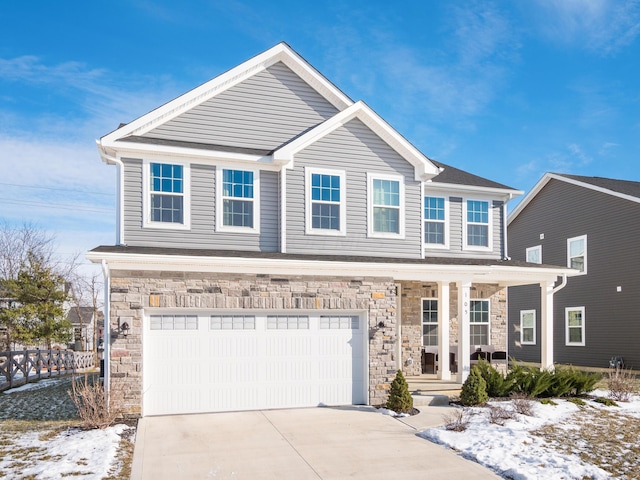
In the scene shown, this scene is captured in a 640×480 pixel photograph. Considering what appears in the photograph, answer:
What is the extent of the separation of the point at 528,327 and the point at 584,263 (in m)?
4.13

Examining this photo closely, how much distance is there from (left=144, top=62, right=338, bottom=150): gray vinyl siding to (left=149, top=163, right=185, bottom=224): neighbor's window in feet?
2.88

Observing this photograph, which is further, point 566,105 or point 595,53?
point 566,105

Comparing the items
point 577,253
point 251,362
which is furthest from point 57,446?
point 577,253

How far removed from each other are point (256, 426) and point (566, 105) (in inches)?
860

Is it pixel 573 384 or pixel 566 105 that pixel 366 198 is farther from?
pixel 566 105

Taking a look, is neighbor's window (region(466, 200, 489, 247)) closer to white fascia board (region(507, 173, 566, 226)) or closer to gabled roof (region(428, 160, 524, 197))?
gabled roof (region(428, 160, 524, 197))

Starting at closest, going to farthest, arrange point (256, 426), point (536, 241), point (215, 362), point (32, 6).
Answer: point (256, 426)
point (215, 362)
point (32, 6)
point (536, 241)

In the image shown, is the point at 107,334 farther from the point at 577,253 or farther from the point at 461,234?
the point at 577,253

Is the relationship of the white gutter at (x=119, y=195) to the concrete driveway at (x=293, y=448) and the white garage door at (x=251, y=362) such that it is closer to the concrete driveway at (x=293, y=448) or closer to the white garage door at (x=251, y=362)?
the white garage door at (x=251, y=362)

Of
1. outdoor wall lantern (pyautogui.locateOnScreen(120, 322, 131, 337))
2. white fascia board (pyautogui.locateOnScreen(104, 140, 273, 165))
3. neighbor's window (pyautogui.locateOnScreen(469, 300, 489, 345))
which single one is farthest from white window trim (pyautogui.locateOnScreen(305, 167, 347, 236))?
neighbor's window (pyautogui.locateOnScreen(469, 300, 489, 345))

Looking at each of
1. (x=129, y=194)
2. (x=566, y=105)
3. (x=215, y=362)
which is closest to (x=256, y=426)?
(x=215, y=362)

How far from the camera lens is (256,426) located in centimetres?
1005

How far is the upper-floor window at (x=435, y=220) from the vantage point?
15719 millimetres

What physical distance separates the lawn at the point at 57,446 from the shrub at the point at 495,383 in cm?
750
